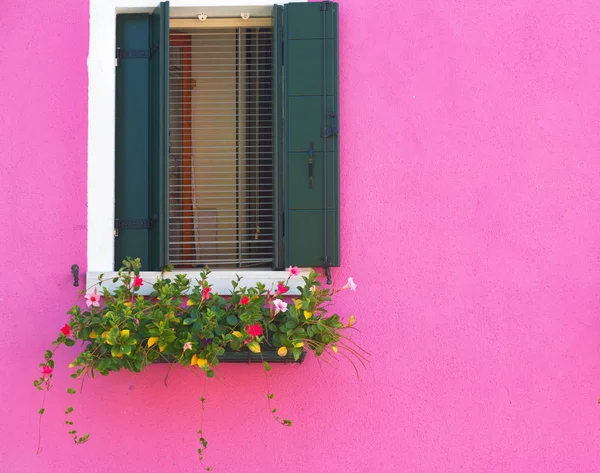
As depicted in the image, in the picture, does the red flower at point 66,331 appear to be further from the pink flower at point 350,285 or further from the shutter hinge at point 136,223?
the pink flower at point 350,285

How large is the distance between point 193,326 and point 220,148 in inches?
39.2

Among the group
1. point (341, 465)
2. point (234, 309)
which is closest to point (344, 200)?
point (234, 309)

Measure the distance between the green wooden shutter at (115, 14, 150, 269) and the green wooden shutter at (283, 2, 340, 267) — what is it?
0.69m

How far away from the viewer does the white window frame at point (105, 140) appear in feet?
11.7

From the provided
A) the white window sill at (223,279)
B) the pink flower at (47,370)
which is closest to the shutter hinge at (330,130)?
the white window sill at (223,279)

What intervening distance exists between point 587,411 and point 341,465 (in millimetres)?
1145

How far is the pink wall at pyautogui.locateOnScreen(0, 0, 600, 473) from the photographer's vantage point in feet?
11.6

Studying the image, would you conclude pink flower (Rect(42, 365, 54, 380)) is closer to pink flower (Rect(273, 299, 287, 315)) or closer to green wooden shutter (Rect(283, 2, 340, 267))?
pink flower (Rect(273, 299, 287, 315))

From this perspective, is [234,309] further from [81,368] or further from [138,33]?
[138,33]

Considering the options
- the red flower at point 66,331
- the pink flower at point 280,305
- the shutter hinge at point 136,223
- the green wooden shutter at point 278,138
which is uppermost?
the green wooden shutter at point 278,138

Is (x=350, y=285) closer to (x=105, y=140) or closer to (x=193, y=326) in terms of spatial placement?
(x=193, y=326)

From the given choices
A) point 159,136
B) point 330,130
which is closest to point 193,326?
point 159,136

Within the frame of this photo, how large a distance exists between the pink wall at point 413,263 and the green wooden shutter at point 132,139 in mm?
177

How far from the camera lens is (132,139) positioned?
3.75m
